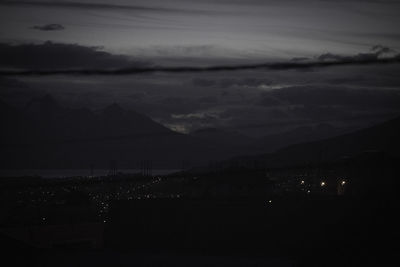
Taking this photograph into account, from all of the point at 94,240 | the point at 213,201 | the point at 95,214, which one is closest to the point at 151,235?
the point at 213,201

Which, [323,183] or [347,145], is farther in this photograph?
[347,145]

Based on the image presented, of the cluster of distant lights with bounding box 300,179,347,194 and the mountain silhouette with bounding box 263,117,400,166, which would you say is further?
the mountain silhouette with bounding box 263,117,400,166

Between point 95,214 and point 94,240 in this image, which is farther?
point 95,214

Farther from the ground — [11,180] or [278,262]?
[278,262]

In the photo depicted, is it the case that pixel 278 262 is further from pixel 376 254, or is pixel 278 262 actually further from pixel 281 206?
pixel 281 206

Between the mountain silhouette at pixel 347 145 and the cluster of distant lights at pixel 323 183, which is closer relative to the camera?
the cluster of distant lights at pixel 323 183

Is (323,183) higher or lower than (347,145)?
higher

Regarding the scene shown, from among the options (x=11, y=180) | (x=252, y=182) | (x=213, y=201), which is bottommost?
(x=11, y=180)

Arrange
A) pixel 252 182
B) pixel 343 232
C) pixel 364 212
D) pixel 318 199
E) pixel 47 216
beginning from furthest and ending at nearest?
pixel 252 182 → pixel 47 216 → pixel 318 199 → pixel 364 212 → pixel 343 232

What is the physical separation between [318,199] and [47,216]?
26217 mm

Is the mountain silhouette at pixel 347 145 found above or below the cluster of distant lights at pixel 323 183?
below

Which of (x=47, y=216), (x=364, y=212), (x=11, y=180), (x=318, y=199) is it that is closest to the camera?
(x=364, y=212)

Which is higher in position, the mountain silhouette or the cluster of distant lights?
the cluster of distant lights

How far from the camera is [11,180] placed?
79625 millimetres
